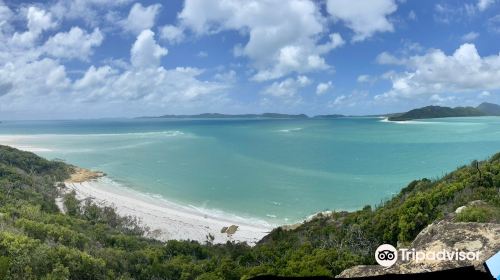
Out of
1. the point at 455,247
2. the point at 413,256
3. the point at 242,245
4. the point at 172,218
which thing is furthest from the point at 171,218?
the point at 413,256

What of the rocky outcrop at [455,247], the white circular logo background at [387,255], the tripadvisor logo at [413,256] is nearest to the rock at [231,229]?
the rocky outcrop at [455,247]

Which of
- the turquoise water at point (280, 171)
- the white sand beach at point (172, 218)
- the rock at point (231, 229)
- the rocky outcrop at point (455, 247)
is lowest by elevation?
the white sand beach at point (172, 218)

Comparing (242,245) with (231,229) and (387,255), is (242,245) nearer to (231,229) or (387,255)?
(231,229)

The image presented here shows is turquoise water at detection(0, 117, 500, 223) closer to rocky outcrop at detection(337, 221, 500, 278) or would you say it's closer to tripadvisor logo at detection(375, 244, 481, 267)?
rocky outcrop at detection(337, 221, 500, 278)

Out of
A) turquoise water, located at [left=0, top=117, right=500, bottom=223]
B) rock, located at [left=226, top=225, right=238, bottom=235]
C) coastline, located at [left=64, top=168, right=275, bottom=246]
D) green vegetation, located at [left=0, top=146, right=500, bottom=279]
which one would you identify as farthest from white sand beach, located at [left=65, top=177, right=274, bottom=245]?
green vegetation, located at [left=0, top=146, right=500, bottom=279]

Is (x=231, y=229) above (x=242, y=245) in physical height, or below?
below

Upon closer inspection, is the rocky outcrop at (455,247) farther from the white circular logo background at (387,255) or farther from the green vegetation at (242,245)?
the green vegetation at (242,245)

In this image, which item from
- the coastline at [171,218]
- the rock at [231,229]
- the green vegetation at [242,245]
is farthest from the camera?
the rock at [231,229]
